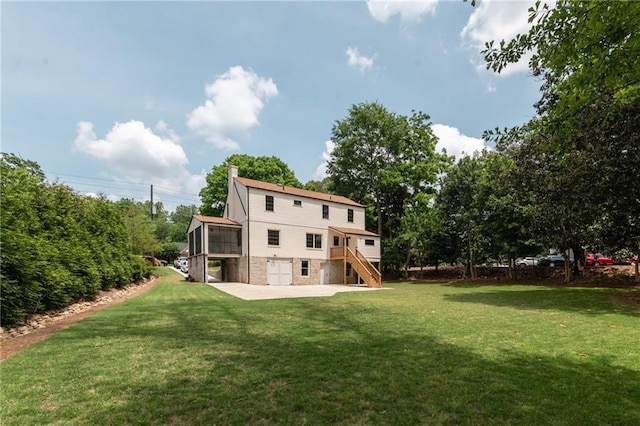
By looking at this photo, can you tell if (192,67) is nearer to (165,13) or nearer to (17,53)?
(165,13)

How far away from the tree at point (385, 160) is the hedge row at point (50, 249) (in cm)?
2542

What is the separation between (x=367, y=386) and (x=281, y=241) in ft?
74.6

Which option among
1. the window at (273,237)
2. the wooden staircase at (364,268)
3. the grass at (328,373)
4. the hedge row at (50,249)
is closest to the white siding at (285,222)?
the window at (273,237)

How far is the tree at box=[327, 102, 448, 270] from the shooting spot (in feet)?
118

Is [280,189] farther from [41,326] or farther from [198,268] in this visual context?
[41,326]

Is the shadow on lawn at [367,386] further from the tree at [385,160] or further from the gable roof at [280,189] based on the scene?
the tree at [385,160]

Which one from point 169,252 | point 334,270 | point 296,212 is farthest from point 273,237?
point 169,252

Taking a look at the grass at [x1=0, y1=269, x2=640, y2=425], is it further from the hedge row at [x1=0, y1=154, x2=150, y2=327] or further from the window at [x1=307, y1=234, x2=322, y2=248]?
the window at [x1=307, y1=234, x2=322, y2=248]

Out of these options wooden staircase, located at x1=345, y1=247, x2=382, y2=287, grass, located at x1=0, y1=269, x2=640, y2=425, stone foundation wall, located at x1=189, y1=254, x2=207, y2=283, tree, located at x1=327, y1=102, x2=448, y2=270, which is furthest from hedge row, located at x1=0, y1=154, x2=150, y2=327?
tree, located at x1=327, y1=102, x2=448, y2=270

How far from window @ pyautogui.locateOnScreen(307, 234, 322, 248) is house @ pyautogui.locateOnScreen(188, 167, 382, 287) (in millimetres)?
85

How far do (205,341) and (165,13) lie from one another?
8953 mm

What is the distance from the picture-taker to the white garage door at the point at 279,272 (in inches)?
1028

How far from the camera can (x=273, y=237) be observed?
26625mm

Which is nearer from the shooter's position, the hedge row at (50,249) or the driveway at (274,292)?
the hedge row at (50,249)
